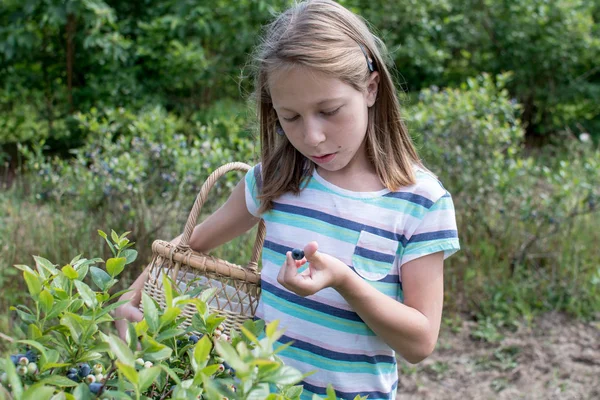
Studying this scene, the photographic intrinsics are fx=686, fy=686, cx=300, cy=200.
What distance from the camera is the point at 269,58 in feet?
5.43

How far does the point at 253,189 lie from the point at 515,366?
2079mm

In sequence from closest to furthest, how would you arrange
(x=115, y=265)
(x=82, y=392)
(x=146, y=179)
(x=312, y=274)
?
(x=82, y=392)
(x=115, y=265)
(x=312, y=274)
(x=146, y=179)

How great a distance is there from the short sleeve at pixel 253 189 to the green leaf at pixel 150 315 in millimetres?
883

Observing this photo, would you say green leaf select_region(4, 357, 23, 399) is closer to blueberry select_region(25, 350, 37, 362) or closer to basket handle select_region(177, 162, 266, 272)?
blueberry select_region(25, 350, 37, 362)

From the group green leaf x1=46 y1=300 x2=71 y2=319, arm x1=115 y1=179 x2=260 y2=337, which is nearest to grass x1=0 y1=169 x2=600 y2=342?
arm x1=115 y1=179 x2=260 y2=337

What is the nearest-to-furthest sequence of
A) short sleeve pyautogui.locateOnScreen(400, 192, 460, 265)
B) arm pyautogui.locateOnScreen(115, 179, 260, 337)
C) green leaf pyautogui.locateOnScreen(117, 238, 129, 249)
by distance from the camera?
green leaf pyautogui.locateOnScreen(117, 238, 129, 249) → short sleeve pyautogui.locateOnScreen(400, 192, 460, 265) → arm pyautogui.locateOnScreen(115, 179, 260, 337)

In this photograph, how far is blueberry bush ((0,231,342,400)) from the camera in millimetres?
833

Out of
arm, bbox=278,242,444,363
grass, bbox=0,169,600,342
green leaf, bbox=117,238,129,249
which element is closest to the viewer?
green leaf, bbox=117,238,129,249

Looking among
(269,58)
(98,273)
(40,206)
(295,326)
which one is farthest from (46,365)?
(40,206)

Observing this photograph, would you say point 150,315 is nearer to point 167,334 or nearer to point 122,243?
point 167,334

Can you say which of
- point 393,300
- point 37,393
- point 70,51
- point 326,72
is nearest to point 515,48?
point 70,51

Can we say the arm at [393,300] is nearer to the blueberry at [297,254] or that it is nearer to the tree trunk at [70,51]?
the blueberry at [297,254]

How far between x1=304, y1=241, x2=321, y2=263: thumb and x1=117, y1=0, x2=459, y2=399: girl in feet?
0.36

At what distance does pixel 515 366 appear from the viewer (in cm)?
337
